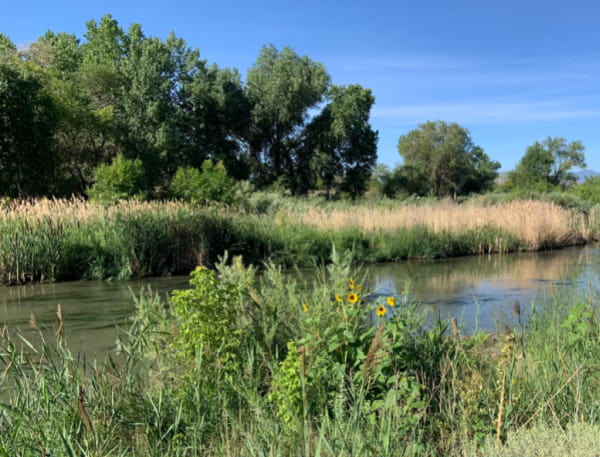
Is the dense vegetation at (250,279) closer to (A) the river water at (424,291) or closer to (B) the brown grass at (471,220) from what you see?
(B) the brown grass at (471,220)

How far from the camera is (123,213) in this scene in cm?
1054

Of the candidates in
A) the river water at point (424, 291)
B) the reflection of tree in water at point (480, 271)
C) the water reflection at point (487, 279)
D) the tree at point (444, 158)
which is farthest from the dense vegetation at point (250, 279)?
the tree at point (444, 158)

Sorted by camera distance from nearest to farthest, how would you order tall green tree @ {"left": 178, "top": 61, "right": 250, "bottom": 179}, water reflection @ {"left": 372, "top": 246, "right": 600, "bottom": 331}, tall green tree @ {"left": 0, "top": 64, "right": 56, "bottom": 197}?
water reflection @ {"left": 372, "top": 246, "right": 600, "bottom": 331}
tall green tree @ {"left": 0, "top": 64, "right": 56, "bottom": 197}
tall green tree @ {"left": 178, "top": 61, "right": 250, "bottom": 179}

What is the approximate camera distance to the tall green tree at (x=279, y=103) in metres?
32.6

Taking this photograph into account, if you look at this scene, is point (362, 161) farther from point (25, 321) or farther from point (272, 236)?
point (25, 321)

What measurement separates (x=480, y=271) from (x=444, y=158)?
38.1 m

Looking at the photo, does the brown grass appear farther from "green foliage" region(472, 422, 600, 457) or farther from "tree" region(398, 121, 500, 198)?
"tree" region(398, 121, 500, 198)

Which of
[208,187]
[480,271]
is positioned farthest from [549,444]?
[208,187]

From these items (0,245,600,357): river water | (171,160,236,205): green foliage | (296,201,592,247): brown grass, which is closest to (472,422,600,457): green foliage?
(0,245,600,357): river water

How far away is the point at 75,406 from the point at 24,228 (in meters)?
8.14

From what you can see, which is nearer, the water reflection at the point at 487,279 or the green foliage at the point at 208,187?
the water reflection at the point at 487,279

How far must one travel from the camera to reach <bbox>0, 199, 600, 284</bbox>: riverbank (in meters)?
9.44

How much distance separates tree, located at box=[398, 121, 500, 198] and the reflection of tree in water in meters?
33.3

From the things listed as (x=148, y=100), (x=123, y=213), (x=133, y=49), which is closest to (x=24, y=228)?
(x=123, y=213)
